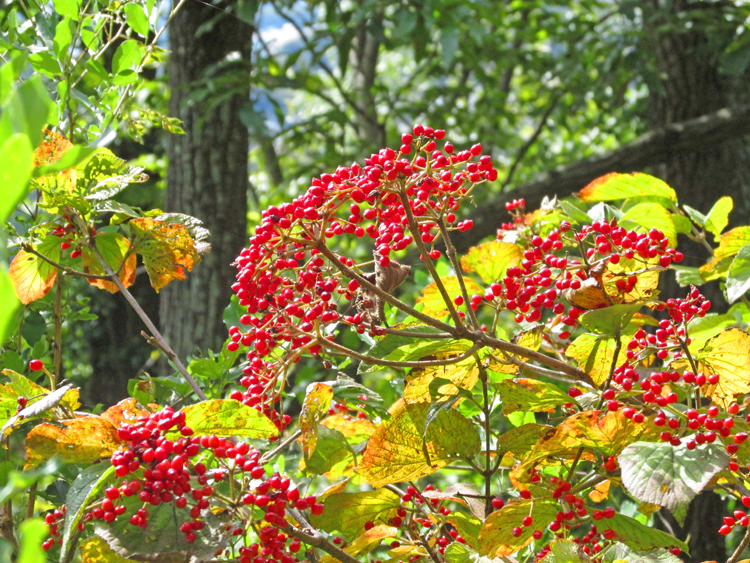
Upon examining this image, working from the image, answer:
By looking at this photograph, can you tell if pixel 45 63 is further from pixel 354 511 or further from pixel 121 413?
pixel 354 511

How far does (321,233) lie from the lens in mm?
882

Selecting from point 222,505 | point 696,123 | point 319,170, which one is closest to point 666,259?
point 222,505

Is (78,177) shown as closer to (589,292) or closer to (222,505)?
(222,505)

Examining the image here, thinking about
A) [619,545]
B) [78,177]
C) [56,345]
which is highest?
[78,177]

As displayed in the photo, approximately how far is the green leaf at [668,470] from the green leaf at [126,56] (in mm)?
1103

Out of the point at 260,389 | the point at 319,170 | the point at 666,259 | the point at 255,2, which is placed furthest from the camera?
the point at 319,170

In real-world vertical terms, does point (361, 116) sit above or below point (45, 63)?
above

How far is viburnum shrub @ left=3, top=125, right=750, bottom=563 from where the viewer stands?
0.83m

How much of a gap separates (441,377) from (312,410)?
226 millimetres

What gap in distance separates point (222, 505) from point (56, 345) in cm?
52

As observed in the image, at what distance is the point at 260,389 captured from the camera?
100 centimetres

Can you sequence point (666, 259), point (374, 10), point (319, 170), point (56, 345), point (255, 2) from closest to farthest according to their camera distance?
point (666, 259) < point (56, 345) < point (255, 2) < point (374, 10) < point (319, 170)

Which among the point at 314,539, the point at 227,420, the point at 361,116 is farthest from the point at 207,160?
the point at 314,539

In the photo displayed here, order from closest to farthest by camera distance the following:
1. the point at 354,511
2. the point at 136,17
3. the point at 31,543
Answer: the point at 31,543 → the point at 354,511 → the point at 136,17
